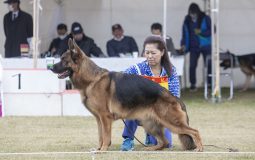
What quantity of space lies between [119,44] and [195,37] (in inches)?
72.3

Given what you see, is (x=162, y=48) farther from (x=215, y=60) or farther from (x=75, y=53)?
(x=215, y=60)

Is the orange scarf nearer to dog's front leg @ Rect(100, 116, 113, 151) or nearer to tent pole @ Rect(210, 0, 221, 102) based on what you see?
dog's front leg @ Rect(100, 116, 113, 151)

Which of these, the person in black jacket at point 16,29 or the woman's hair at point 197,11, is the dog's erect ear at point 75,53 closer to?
the person in black jacket at point 16,29

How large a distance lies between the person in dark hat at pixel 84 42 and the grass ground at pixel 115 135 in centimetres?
227

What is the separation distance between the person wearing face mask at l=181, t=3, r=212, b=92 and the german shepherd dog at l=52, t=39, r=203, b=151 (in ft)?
27.9

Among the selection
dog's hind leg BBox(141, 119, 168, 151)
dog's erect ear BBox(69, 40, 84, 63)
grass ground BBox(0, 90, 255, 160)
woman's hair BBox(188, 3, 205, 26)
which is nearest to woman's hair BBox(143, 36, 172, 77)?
dog's hind leg BBox(141, 119, 168, 151)

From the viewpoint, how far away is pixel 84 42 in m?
16.6

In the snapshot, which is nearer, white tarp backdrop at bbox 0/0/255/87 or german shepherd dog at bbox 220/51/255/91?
german shepherd dog at bbox 220/51/255/91

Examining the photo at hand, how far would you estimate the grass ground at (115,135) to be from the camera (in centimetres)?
877

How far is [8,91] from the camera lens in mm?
13531

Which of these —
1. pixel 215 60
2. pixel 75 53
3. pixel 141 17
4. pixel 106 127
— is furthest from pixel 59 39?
pixel 106 127

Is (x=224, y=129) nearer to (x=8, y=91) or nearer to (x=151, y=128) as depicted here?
(x=151, y=128)

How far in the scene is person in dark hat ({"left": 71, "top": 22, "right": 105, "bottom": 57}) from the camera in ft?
53.6

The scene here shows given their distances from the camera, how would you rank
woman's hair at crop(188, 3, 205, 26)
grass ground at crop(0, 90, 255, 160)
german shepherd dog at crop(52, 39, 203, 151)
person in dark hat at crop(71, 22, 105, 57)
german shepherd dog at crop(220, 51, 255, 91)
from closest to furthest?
1. grass ground at crop(0, 90, 255, 160)
2. german shepherd dog at crop(52, 39, 203, 151)
3. person in dark hat at crop(71, 22, 105, 57)
4. woman's hair at crop(188, 3, 205, 26)
5. german shepherd dog at crop(220, 51, 255, 91)
